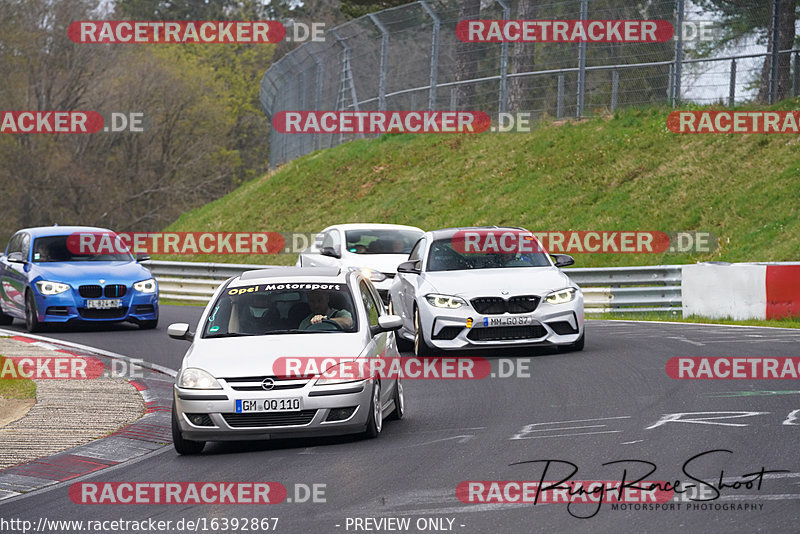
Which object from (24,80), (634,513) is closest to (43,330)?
(634,513)

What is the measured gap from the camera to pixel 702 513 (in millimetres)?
6773

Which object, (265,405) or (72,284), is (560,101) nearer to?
(72,284)

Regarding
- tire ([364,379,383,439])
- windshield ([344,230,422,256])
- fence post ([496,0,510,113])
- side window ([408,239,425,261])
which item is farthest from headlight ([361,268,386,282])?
fence post ([496,0,510,113])

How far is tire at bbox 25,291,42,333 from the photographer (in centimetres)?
1981

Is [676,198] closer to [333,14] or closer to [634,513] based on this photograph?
[634,513]

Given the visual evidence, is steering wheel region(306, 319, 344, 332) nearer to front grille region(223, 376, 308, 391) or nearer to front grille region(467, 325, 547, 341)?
front grille region(223, 376, 308, 391)

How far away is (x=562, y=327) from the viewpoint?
1505 centimetres

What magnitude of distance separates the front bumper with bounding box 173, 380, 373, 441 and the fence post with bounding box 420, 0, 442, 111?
26844 millimetres

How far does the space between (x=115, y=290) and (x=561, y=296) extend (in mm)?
7999

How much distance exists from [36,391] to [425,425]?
4.72 m

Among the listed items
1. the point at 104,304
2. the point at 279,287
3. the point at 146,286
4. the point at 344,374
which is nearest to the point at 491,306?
the point at 279,287

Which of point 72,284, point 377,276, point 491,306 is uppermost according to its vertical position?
point 377,276

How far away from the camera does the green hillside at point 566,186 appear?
84.4 ft

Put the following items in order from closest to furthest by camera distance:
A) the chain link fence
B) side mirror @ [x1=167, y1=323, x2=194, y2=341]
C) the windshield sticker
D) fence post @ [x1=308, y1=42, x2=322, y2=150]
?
side mirror @ [x1=167, y1=323, x2=194, y2=341]
the windshield sticker
the chain link fence
fence post @ [x1=308, y1=42, x2=322, y2=150]
